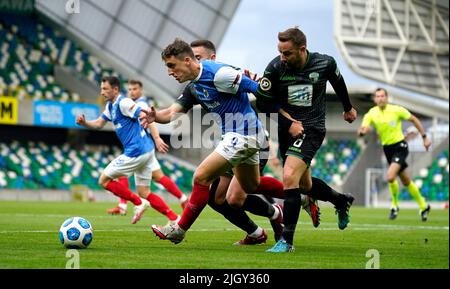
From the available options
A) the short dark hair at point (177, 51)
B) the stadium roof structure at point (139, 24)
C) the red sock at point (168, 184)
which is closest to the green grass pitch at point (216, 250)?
the short dark hair at point (177, 51)

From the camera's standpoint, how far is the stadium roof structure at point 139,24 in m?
42.0

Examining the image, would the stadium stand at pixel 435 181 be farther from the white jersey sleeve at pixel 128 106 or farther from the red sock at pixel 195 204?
the red sock at pixel 195 204

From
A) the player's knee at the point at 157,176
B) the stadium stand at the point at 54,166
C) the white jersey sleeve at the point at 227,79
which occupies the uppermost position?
the white jersey sleeve at the point at 227,79

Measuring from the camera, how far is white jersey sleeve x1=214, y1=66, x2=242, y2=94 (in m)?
8.79

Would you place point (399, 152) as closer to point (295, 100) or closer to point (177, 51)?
point (295, 100)

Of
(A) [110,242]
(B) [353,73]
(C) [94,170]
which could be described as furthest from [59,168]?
(A) [110,242]

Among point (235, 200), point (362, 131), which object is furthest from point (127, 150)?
point (235, 200)

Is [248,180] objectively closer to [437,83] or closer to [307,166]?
[307,166]

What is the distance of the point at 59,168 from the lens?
38.1 m

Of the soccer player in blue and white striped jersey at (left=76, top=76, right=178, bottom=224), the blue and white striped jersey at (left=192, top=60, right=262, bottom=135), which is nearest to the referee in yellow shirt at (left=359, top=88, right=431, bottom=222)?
the soccer player in blue and white striped jersey at (left=76, top=76, right=178, bottom=224)

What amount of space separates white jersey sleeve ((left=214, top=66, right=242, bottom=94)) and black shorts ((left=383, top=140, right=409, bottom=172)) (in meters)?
9.62

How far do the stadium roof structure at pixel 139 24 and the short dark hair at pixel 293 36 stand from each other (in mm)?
33267

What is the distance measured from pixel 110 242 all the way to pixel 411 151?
111 ft

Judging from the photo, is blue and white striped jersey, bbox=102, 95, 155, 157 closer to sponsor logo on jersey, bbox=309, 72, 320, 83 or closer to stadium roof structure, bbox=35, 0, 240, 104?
sponsor logo on jersey, bbox=309, 72, 320, 83
